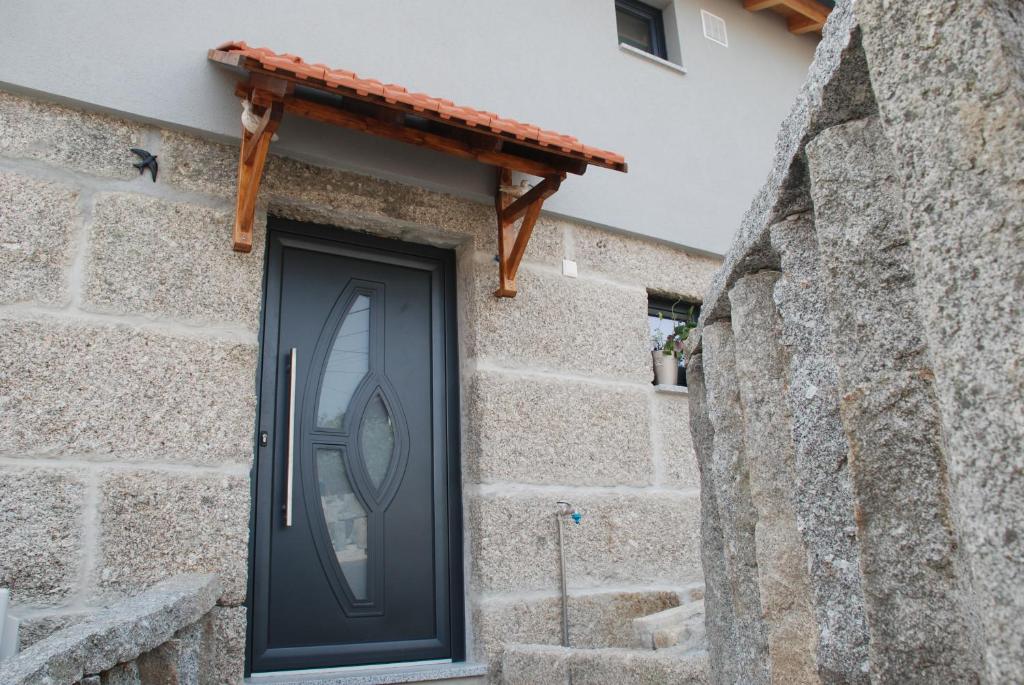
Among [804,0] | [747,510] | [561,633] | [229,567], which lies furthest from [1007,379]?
[804,0]

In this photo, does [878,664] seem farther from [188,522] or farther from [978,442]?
[188,522]

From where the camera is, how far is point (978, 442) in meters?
0.72

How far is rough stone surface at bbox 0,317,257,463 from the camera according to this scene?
290 centimetres

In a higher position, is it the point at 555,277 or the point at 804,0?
the point at 804,0

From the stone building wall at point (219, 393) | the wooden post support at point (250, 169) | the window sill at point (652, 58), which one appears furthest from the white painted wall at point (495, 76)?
the wooden post support at point (250, 169)

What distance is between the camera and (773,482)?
1357mm

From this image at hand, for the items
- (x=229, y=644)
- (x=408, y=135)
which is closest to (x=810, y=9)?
(x=408, y=135)

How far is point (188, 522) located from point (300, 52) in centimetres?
213

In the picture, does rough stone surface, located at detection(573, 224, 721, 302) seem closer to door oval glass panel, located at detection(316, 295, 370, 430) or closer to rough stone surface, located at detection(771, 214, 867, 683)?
door oval glass panel, located at detection(316, 295, 370, 430)

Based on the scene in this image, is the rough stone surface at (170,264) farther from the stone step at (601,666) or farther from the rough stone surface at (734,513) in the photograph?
the rough stone surface at (734,513)

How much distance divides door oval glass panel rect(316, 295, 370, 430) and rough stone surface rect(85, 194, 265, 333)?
48 centimetres

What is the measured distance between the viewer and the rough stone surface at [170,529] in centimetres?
291

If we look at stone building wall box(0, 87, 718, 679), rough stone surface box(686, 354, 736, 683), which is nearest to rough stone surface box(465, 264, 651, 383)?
stone building wall box(0, 87, 718, 679)

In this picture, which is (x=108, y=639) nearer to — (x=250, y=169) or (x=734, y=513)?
(x=734, y=513)
